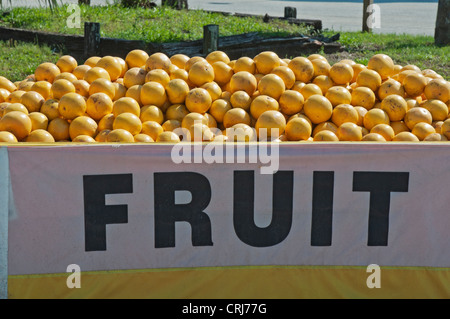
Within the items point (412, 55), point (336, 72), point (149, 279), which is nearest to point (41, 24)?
point (412, 55)

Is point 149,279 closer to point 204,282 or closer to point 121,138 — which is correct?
point 204,282

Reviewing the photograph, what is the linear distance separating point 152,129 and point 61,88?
0.70m

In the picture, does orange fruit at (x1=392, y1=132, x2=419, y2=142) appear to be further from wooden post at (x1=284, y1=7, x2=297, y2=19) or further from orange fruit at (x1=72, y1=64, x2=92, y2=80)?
wooden post at (x1=284, y1=7, x2=297, y2=19)

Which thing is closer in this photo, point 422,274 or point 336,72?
point 422,274

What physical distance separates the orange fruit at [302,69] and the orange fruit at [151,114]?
0.97 meters

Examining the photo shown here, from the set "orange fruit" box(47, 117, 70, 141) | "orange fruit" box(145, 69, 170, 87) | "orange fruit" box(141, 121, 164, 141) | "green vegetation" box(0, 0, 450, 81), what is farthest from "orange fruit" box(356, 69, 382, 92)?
"green vegetation" box(0, 0, 450, 81)

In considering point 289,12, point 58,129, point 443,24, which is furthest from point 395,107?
point 289,12

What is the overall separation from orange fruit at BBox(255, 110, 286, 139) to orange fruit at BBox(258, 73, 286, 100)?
27 centimetres

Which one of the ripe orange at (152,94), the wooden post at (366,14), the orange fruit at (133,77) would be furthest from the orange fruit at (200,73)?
the wooden post at (366,14)

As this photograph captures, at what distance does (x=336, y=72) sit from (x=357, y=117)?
45 centimetres

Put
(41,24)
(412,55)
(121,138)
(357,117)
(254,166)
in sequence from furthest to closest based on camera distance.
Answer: (41,24)
(412,55)
(357,117)
(121,138)
(254,166)

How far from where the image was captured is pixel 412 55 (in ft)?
27.3

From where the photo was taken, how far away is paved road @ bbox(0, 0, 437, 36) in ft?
45.0
